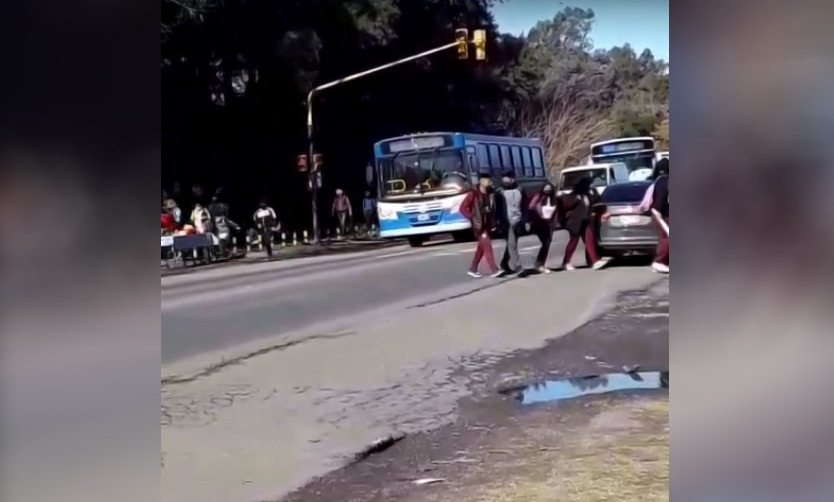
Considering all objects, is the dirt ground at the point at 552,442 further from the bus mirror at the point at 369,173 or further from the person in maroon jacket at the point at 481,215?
the bus mirror at the point at 369,173

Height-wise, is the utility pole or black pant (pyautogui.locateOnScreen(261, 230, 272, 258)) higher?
the utility pole

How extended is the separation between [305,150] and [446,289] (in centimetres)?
73

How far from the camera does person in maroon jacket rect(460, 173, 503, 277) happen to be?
2.96 meters

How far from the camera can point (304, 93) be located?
2883 mm

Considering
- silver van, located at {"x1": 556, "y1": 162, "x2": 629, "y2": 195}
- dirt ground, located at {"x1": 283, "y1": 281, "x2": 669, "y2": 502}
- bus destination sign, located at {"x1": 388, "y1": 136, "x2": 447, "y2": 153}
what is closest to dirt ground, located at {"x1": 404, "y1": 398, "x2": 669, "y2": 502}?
dirt ground, located at {"x1": 283, "y1": 281, "x2": 669, "y2": 502}

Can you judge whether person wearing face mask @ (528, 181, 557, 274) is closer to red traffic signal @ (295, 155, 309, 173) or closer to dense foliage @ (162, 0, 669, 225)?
dense foliage @ (162, 0, 669, 225)

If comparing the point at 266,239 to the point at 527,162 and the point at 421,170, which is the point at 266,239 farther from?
the point at 527,162

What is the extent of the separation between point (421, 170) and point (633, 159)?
80cm

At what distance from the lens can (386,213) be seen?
2.95m

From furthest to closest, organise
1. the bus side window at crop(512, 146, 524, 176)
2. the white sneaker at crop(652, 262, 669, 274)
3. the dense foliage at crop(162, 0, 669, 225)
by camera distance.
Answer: the white sneaker at crop(652, 262, 669, 274), the bus side window at crop(512, 146, 524, 176), the dense foliage at crop(162, 0, 669, 225)

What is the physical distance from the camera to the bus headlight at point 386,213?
294 centimetres

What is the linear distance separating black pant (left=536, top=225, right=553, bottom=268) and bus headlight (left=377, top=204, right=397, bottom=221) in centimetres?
55
